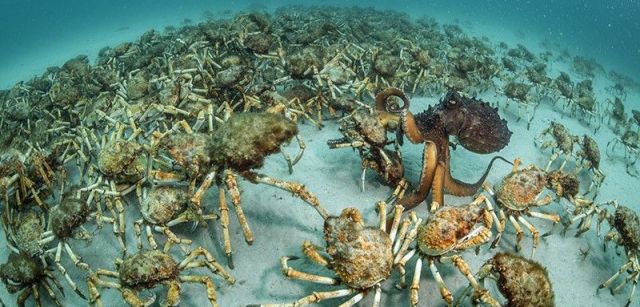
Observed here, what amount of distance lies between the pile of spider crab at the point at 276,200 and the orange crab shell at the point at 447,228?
16mm

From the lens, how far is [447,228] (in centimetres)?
373

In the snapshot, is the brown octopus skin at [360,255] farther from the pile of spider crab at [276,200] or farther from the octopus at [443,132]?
the octopus at [443,132]

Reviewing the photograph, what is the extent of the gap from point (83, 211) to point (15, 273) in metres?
1.03

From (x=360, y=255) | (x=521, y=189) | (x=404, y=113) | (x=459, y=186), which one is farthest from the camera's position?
(x=459, y=186)

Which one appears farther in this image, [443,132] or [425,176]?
[443,132]

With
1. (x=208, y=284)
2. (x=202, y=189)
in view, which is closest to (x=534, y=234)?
(x=208, y=284)

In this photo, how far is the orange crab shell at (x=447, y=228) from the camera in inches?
146

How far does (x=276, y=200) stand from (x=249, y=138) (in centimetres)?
180

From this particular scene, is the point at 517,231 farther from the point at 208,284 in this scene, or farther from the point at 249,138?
the point at 208,284

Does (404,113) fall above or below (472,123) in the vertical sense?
above

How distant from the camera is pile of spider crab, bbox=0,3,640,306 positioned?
3.86 metres

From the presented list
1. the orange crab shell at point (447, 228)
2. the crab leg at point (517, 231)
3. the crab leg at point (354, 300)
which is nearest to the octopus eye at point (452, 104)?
the crab leg at point (517, 231)

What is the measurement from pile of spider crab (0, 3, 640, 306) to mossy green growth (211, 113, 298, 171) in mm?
23

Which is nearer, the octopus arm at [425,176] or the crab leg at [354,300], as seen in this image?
the crab leg at [354,300]
